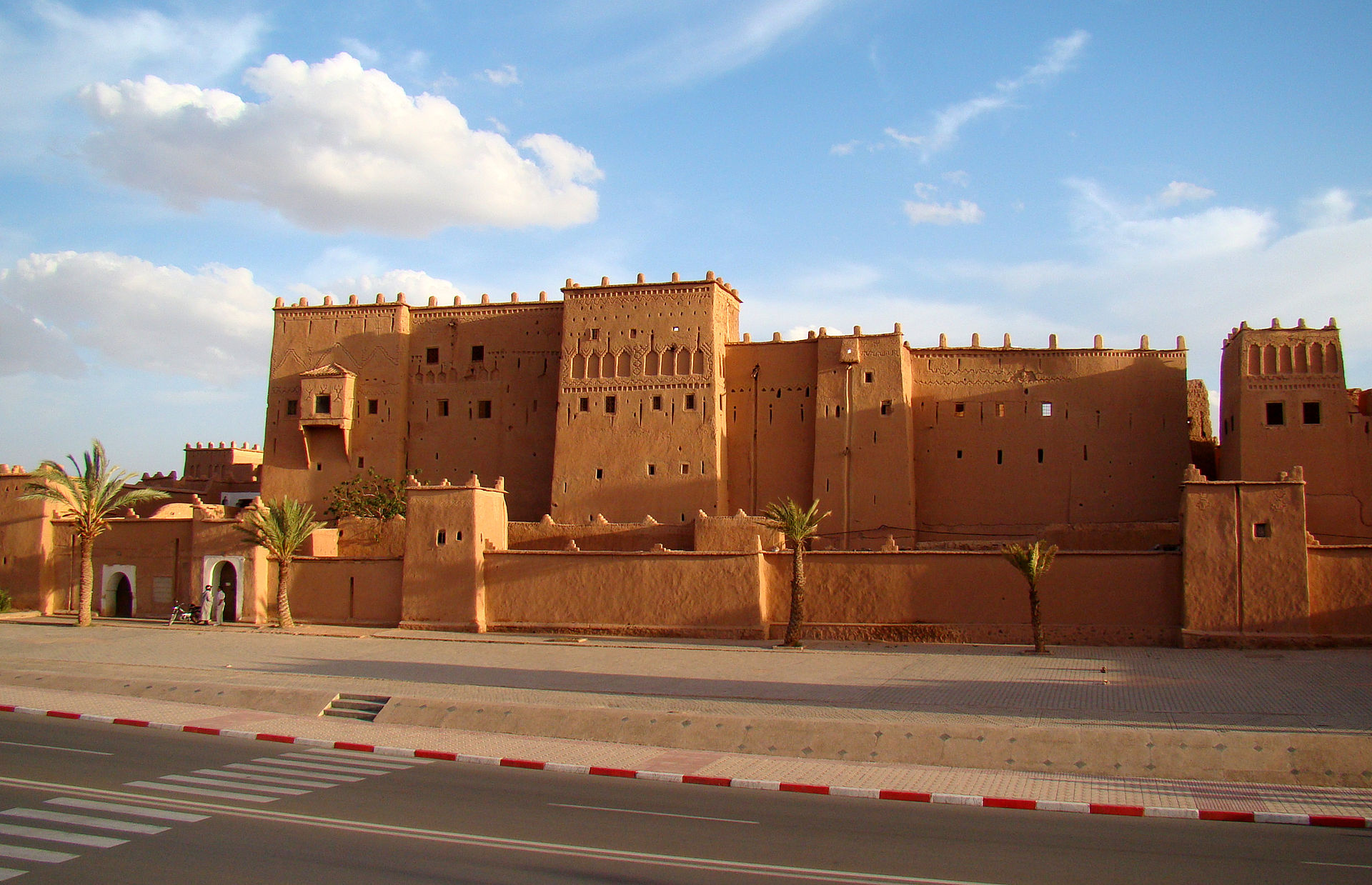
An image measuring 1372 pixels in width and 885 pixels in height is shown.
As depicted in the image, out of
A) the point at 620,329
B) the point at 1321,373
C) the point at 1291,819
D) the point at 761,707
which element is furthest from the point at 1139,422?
the point at 1291,819

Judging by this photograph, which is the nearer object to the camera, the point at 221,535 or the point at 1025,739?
the point at 1025,739

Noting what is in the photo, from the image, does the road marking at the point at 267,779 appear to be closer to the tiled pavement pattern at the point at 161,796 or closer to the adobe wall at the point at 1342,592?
the tiled pavement pattern at the point at 161,796

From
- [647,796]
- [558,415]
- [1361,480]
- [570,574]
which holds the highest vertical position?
[558,415]

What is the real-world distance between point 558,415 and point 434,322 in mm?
7600

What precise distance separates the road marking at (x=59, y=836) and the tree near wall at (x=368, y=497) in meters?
28.7

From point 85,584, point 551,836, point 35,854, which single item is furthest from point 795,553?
point 85,584

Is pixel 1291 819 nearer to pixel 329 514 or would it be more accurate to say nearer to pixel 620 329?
pixel 620 329

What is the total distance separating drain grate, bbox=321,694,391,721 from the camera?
16.9 m

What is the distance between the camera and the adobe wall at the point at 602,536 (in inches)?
1355

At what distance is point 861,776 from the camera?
12.7 m

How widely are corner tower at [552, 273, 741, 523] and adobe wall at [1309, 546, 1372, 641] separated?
19921 mm

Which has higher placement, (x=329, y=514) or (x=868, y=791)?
(x=329, y=514)

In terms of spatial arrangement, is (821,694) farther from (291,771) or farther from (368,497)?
(368,497)

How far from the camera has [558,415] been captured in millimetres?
40750
